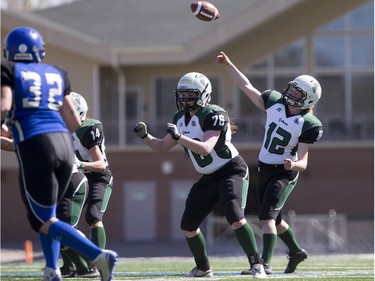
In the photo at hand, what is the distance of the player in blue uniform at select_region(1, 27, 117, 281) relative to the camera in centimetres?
747

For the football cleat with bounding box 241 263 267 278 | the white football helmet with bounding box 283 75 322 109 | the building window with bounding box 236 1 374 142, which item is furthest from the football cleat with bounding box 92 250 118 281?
the building window with bounding box 236 1 374 142

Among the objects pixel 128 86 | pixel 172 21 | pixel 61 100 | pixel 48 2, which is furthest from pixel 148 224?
pixel 61 100

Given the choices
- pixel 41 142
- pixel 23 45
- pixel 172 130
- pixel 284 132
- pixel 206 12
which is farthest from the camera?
pixel 206 12

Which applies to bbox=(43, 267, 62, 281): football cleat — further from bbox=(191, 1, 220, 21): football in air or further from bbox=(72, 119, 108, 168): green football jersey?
bbox=(191, 1, 220, 21): football in air

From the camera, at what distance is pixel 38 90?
759 centimetres

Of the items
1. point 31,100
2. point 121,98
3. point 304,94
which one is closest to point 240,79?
point 304,94

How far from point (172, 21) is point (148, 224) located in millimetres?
7002

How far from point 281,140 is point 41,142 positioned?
12.0 feet

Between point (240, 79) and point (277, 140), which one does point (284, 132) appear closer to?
point (277, 140)

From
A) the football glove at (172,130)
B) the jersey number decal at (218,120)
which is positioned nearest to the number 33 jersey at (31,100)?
the football glove at (172,130)

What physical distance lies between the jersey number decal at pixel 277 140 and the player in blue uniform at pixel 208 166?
2.06 feet

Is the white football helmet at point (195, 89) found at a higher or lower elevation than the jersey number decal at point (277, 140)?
higher

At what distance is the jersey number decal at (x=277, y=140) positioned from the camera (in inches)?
412

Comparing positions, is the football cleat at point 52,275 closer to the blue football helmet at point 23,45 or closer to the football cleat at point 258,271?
the blue football helmet at point 23,45
